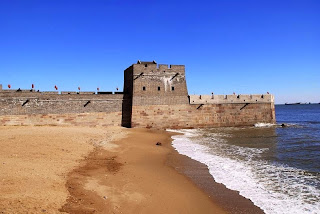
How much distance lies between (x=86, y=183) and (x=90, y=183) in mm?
112

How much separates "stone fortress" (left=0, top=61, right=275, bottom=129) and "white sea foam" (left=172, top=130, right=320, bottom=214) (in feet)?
34.4

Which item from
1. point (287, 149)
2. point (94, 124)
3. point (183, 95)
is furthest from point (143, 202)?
point (183, 95)

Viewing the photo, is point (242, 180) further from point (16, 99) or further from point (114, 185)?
point (16, 99)

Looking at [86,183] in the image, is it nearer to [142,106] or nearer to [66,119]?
[66,119]

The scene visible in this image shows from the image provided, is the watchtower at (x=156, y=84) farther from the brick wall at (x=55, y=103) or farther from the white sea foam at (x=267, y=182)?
the white sea foam at (x=267, y=182)

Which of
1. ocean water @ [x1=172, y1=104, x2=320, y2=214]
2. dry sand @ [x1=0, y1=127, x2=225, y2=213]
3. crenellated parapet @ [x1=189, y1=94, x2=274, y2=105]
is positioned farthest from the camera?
crenellated parapet @ [x1=189, y1=94, x2=274, y2=105]

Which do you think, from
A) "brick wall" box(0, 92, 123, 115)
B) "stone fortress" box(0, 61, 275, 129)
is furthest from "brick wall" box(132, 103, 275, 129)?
"brick wall" box(0, 92, 123, 115)

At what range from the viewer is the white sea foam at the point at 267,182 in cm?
580

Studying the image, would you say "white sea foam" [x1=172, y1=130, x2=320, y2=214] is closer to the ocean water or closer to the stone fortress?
the ocean water

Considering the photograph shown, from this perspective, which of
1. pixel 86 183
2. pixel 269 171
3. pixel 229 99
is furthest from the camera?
pixel 229 99

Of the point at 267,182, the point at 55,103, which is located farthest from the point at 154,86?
the point at 267,182

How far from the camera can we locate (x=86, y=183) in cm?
631

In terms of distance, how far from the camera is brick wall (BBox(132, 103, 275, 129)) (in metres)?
21.1

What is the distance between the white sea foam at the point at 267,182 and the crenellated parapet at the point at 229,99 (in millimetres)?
11559
